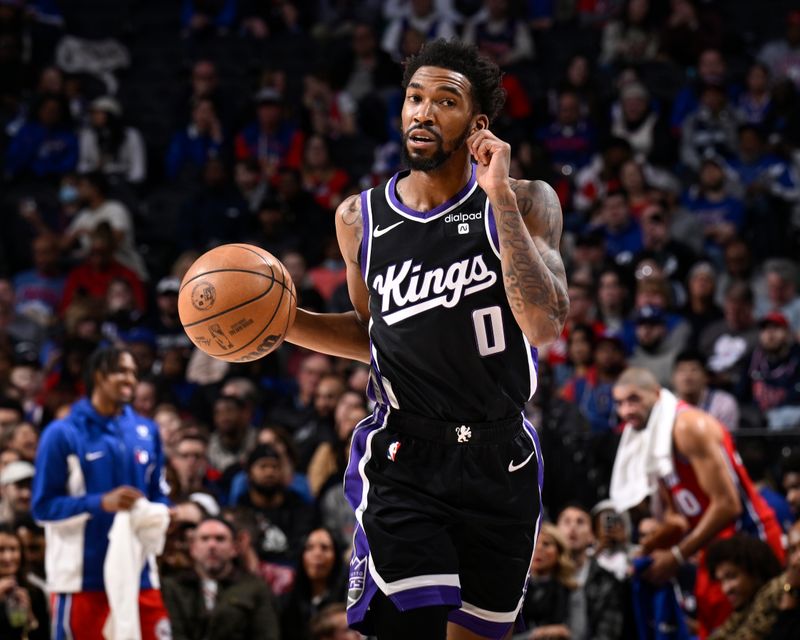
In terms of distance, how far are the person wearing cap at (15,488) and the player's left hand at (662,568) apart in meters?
3.70

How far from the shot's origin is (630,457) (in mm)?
7273

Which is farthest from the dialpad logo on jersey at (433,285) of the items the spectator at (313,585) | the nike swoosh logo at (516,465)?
the spectator at (313,585)

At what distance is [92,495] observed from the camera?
6.71m

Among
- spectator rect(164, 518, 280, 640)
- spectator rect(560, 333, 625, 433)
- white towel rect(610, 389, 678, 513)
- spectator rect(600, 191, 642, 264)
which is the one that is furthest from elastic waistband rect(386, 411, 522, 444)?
spectator rect(600, 191, 642, 264)

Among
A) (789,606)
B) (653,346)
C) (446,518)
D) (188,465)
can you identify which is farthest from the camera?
(653,346)

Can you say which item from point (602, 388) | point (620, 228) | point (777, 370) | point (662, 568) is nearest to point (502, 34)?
point (620, 228)

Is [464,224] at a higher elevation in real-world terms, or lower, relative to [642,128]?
lower

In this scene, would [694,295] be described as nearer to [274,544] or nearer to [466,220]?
[274,544]

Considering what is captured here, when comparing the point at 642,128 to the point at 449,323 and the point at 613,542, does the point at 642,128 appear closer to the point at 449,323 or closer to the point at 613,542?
the point at 613,542

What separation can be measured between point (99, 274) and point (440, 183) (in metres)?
8.63

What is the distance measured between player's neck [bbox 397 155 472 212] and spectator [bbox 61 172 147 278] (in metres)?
8.58

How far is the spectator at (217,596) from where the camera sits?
7.43 metres

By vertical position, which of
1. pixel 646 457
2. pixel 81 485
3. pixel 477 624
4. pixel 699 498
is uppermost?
pixel 646 457

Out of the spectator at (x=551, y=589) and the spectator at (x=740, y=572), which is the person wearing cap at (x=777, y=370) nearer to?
the spectator at (x=551, y=589)
